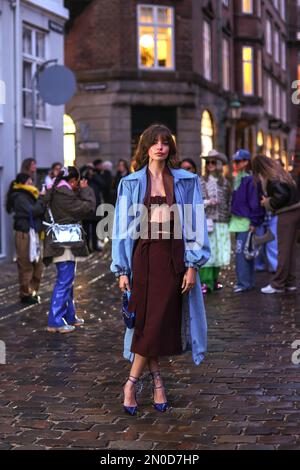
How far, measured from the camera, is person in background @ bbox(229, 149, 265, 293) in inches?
472

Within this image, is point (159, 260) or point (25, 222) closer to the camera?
point (159, 260)

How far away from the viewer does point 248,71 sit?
40.2 meters

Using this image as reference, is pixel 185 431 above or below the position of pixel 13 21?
below

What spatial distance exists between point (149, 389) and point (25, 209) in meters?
5.05

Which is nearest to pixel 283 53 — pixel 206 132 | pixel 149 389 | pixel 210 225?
pixel 206 132

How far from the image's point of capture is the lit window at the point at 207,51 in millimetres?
32281

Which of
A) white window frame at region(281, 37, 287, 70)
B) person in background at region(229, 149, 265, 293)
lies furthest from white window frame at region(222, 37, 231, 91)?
person in background at region(229, 149, 265, 293)

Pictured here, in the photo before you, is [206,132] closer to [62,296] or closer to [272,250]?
[272,250]

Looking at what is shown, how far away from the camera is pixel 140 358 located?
236 inches

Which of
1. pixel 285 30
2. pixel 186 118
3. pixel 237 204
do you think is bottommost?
pixel 237 204

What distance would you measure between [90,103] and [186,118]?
3.24 metres
